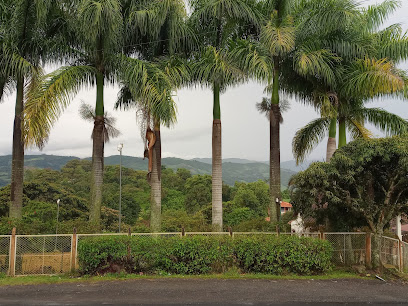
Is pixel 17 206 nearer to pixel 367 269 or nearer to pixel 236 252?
pixel 236 252

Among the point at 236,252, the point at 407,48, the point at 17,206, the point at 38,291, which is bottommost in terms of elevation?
the point at 38,291

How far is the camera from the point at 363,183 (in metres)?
12.2

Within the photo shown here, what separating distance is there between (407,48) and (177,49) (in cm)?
953

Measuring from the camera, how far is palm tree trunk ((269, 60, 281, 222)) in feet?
52.7

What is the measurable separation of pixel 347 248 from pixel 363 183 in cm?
227

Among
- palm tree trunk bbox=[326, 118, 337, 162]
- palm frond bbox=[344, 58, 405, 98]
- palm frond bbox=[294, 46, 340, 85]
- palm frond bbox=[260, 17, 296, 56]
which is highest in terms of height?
palm frond bbox=[260, 17, 296, 56]

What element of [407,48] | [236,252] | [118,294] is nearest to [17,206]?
[118,294]

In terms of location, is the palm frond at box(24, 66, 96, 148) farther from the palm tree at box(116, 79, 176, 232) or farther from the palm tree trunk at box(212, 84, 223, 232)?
the palm tree trunk at box(212, 84, 223, 232)

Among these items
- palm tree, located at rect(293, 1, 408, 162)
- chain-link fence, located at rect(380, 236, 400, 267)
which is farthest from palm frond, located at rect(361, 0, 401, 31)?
chain-link fence, located at rect(380, 236, 400, 267)

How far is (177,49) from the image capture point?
16703 millimetres

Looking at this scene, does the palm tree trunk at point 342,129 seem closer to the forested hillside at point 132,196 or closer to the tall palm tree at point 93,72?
the tall palm tree at point 93,72

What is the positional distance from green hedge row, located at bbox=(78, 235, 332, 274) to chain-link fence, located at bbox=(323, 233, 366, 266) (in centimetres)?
118

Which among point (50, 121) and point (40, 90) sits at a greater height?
point (40, 90)

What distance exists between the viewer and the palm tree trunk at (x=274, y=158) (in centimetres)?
1608
